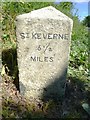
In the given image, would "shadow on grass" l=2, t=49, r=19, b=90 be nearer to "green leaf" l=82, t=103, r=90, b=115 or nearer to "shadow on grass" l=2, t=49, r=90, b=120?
"shadow on grass" l=2, t=49, r=90, b=120

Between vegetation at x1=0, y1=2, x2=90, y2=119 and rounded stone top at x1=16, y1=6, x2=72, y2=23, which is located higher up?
rounded stone top at x1=16, y1=6, x2=72, y2=23

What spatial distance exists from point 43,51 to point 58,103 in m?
0.74

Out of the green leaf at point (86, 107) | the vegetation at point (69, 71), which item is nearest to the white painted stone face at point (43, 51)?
the vegetation at point (69, 71)

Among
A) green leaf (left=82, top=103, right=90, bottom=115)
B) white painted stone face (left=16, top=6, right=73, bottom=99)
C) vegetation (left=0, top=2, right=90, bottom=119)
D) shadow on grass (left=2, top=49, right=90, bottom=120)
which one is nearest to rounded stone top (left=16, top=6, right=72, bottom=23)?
white painted stone face (left=16, top=6, right=73, bottom=99)

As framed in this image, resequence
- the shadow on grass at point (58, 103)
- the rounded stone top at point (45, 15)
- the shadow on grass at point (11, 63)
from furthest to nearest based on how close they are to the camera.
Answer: the shadow on grass at point (11, 63), the shadow on grass at point (58, 103), the rounded stone top at point (45, 15)

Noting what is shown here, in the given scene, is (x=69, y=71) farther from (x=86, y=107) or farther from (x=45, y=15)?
(x=45, y=15)

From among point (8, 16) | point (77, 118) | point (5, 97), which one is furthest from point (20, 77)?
point (8, 16)

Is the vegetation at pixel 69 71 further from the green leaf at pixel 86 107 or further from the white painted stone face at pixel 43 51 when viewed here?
the white painted stone face at pixel 43 51

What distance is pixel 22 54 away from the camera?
3439 millimetres

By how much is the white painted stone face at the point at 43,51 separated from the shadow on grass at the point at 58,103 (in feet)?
0.24

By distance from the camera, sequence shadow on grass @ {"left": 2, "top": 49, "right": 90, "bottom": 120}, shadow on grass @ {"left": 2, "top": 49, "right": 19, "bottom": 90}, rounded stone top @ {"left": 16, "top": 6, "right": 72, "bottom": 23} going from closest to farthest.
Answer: rounded stone top @ {"left": 16, "top": 6, "right": 72, "bottom": 23}, shadow on grass @ {"left": 2, "top": 49, "right": 90, "bottom": 120}, shadow on grass @ {"left": 2, "top": 49, "right": 19, "bottom": 90}

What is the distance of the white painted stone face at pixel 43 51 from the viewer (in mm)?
3266

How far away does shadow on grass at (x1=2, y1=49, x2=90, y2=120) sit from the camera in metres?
3.37

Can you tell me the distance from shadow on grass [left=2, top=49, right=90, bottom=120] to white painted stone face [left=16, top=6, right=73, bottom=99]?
7cm
